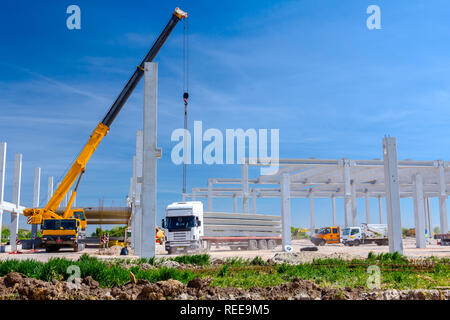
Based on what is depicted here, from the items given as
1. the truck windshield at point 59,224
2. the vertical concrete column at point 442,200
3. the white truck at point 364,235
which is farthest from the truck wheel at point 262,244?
the vertical concrete column at point 442,200

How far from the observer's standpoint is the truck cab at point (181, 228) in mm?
26406

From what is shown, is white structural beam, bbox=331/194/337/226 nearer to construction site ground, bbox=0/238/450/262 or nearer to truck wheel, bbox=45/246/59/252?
construction site ground, bbox=0/238/450/262

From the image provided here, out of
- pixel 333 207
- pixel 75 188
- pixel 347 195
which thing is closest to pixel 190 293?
pixel 75 188

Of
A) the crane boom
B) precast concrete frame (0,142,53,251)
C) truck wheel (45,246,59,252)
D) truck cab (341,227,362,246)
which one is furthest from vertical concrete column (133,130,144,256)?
truck cab (341,227,362,246)

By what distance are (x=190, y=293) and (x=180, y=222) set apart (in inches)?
705

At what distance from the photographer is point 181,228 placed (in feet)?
86.9

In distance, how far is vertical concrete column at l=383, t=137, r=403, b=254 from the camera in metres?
22.1

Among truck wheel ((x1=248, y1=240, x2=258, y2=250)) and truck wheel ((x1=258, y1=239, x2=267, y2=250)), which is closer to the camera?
truck wheel ((x1=248, y1=240, x2=258, y2=250))

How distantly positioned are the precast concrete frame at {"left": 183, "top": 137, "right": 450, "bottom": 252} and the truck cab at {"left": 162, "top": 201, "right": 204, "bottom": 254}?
6.16 metres

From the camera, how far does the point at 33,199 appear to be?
3944cm

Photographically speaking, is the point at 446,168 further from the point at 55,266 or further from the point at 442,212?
the point at 55,266

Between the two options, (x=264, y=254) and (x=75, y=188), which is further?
(x=75, y=188)

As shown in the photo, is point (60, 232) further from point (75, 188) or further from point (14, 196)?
point (14, 196)
